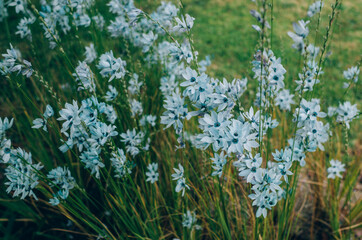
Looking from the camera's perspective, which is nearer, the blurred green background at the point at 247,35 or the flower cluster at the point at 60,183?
the flower cluster at the point at 60,183

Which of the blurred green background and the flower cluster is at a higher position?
the blurred green background

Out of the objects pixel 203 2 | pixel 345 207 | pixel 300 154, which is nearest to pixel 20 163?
pixel 300 154

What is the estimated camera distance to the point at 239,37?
20.3 feet

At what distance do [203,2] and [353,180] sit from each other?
6789mm

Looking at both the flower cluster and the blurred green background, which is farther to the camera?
the blurred green background

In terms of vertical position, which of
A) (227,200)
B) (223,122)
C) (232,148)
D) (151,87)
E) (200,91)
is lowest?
(227,200)

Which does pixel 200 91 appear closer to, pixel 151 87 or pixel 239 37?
pixel 151 87

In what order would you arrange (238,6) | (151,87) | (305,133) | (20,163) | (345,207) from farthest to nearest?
(238,6) < (151,87) < (345,207) < (20,163) < (305,133)

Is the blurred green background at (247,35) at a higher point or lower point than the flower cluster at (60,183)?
higher

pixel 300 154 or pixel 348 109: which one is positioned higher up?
pixel 348 109

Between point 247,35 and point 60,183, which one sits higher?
point 247,35

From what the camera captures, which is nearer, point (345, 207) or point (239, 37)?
point (345, 207)

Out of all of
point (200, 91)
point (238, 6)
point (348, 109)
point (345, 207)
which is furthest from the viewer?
point (238, 6)

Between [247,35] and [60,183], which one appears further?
[247,35]
